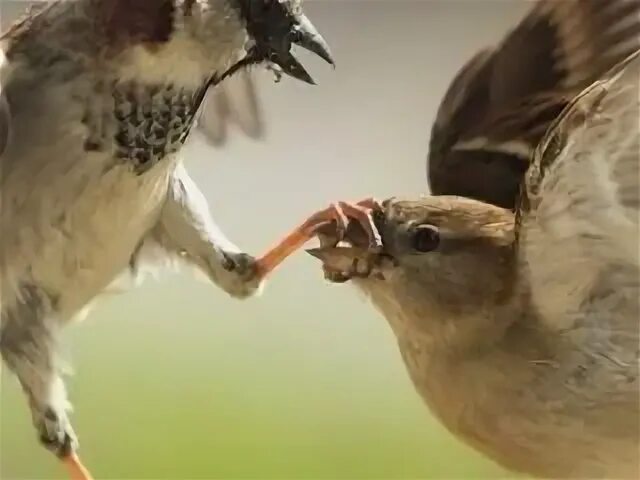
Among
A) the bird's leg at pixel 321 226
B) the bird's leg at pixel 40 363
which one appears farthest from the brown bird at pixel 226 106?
the bird's leg at pixel 40 363

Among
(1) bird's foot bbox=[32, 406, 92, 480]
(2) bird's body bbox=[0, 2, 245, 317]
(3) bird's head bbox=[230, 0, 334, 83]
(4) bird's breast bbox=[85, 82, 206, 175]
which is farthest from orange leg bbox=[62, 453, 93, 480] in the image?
(3) bird's head bbox=[230, 0, 334, 83]

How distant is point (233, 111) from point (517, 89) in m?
0.26

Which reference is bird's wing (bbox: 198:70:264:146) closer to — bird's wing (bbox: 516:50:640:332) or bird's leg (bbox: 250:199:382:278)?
bird's leg (bbox: 250:199:382:278)

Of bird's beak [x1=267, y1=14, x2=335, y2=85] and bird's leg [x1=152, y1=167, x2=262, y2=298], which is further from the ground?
bird's beak [x1=267, y1=14, x2=335, y2=85]

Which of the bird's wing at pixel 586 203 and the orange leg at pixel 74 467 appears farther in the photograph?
the orange leg at pixel 74 467

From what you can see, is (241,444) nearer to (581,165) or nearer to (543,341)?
(543,341)

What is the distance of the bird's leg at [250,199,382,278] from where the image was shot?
3.02ft

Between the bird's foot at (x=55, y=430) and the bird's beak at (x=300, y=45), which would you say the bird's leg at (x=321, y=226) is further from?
the bird's foot at (x=55, y=430)

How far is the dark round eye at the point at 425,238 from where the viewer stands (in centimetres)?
91

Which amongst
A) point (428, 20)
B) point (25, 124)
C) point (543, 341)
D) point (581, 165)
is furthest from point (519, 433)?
point (25, 124)

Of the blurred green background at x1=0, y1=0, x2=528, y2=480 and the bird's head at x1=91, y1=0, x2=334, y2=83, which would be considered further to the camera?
the blurred green background at x1=0, y1=0, x2=528, y2=480

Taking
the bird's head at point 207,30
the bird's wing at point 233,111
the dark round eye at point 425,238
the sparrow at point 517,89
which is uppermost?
the bird's head at point 207,30

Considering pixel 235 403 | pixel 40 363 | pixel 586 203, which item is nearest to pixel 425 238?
pixel 586 203

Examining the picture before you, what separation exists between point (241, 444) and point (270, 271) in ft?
0.56
